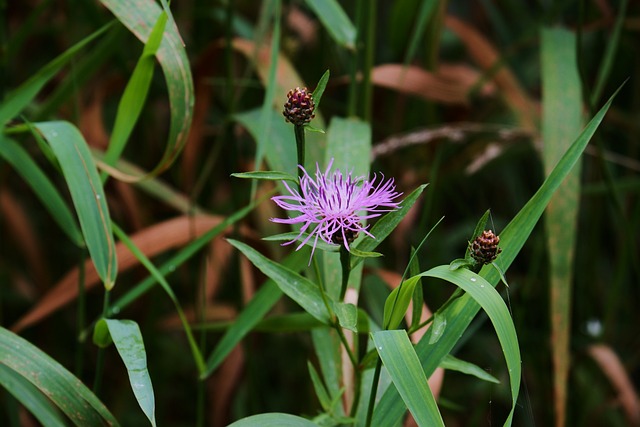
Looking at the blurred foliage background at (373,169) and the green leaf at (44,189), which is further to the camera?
the blurred foliage background at (373,169)

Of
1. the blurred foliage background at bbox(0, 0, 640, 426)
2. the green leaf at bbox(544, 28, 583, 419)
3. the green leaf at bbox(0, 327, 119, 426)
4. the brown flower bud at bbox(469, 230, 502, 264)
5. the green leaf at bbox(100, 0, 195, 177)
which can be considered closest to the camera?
the brown flower bud at bbox(469, 230, 502, 264)

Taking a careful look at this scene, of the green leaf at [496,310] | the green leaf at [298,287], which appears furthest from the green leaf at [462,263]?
the green leaf at [298,287]

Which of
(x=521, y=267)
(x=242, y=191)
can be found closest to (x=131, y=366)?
(x=242, y=191)

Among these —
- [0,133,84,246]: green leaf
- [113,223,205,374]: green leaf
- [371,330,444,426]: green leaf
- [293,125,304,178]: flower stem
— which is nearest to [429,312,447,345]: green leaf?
[371,330,444,426]: green leaf

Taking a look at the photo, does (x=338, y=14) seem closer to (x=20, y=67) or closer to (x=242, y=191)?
(x=242, y=191)

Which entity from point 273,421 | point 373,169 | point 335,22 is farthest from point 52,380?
point 373,169

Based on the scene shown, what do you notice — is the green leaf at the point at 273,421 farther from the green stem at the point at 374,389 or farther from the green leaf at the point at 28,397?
the green leaf at the point at 28,397

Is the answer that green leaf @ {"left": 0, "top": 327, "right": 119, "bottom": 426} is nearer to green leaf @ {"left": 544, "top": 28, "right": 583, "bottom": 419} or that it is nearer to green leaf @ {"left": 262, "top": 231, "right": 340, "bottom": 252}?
green leaf @ {"left": 262, "top": 231, "right": 340, "bottom": 252}
